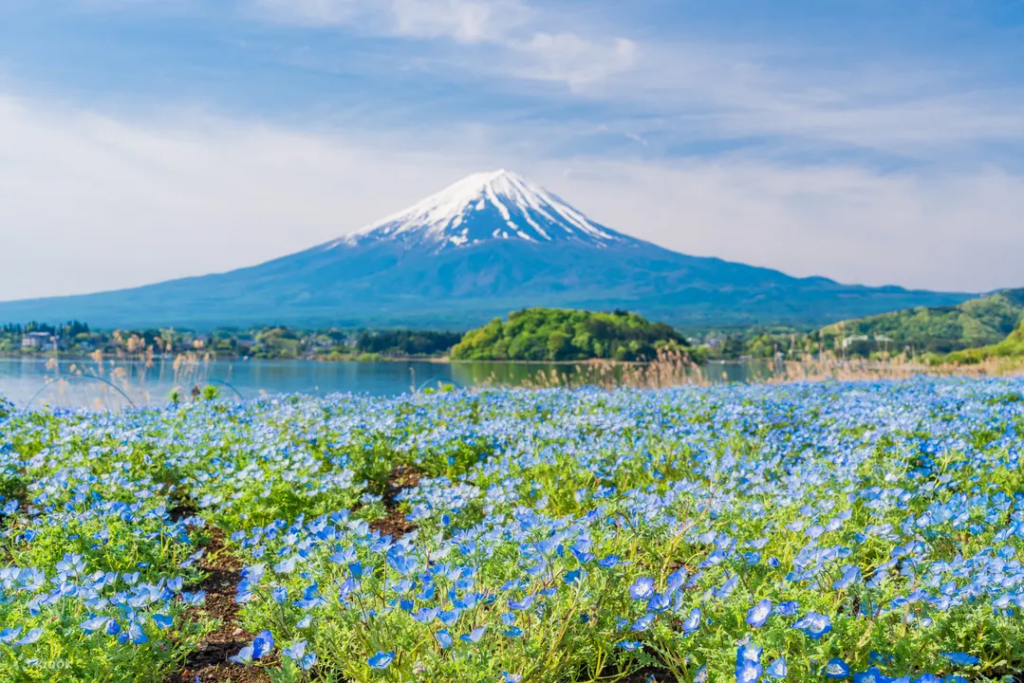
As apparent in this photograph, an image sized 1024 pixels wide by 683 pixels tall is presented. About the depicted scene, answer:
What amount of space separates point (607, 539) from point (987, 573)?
141 cm

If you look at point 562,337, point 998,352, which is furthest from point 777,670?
point 562,337

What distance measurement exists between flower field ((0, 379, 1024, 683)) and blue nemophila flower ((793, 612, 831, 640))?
0.03ft

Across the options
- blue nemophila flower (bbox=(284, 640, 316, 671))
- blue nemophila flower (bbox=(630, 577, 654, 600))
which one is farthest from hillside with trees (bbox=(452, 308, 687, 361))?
blue nemophila flower (bbox=(284, 640, 316, 671))

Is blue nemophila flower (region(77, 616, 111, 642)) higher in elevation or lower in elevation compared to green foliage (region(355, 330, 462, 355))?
higher

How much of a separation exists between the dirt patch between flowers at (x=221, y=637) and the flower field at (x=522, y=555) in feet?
0.05

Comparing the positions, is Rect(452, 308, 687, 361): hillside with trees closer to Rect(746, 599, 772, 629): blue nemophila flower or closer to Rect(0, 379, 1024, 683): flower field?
Rect(0, 379, 1024, 683): flower field

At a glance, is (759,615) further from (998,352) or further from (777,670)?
(998,352)

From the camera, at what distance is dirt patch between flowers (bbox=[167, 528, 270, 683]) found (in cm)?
331

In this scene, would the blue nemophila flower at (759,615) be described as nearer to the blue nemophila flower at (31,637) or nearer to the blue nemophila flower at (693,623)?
the blue nemophila flower at (693,623)

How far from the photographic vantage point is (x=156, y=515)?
440cm

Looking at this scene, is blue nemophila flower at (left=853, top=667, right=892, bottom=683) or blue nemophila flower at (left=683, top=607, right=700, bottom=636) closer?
blue nemophila flower at (left=853, top=667, right=892, bottom=683)

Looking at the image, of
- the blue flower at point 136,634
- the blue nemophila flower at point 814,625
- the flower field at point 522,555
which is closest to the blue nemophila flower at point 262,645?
the flower field at point 522,555

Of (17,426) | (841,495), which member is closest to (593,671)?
(841,495)

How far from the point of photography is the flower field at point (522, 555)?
2697mm
